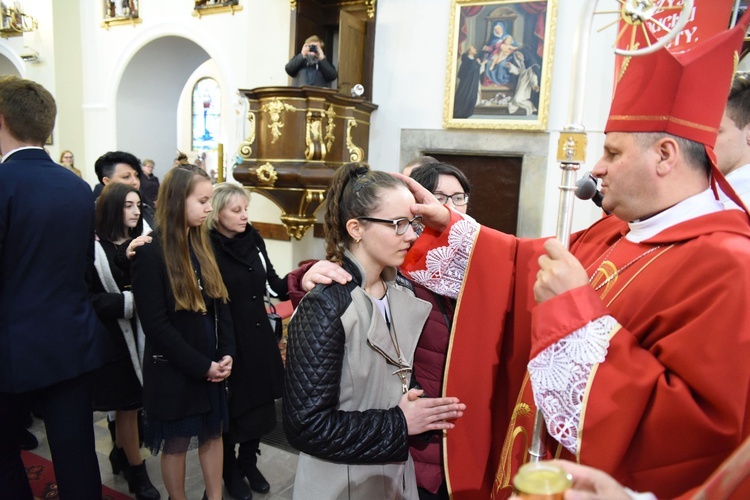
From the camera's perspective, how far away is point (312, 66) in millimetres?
5863

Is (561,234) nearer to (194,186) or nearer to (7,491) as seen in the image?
(194,186)

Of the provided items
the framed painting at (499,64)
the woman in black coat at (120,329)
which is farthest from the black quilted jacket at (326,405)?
the framed painting at (499,64)

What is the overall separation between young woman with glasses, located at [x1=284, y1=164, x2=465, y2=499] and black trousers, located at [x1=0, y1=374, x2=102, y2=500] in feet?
3.77

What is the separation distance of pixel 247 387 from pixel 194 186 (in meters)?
1.03

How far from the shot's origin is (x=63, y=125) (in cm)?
861

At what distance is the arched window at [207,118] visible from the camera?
520 inches

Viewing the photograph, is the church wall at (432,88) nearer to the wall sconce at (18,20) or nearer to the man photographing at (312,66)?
the man photographing at (312,66)

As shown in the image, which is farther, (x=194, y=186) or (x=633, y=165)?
(x=194, y=186)

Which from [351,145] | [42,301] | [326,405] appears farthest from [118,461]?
[351,145]

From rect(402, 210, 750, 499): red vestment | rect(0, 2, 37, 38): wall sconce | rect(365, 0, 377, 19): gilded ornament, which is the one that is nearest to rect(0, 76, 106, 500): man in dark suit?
rect(402, 210, 750, 499): red vestment

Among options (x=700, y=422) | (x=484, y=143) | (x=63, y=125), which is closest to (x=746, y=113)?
(x=700, y=422)

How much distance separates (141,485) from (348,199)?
214cm

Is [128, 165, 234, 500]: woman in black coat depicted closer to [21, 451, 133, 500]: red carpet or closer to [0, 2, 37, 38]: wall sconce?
[21, 451, 133, 500]: red carpet

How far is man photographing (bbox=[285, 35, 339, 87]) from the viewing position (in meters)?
5.82
